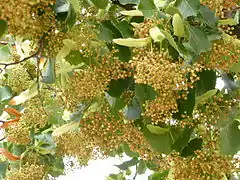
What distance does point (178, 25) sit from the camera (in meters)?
0.86

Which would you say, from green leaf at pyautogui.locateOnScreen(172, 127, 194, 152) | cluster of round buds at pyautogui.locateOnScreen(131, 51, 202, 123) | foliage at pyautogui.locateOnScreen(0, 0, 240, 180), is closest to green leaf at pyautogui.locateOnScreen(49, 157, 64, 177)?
foliage at pyautogui.locateOnScreen(0, 0, 240, 180)

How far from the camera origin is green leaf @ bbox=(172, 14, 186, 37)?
85 centimetres

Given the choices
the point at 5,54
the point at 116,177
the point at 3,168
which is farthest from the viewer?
the point at 116,177

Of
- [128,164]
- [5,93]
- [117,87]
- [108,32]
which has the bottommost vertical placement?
[128,164]

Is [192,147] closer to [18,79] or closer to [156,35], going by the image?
[156,35]

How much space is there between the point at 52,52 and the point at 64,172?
0.96 meters

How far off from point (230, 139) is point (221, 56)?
0.24 metres

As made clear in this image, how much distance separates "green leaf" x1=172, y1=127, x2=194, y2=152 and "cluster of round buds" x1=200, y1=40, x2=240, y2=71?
0.16 meters

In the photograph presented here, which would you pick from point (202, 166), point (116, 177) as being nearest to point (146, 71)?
point (202, 166)

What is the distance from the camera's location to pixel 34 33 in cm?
83

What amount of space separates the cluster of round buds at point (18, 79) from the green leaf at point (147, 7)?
0.54 m

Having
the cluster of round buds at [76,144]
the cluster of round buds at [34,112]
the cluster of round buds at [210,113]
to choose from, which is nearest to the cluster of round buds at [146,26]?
the cluster of round buds at [210,113]

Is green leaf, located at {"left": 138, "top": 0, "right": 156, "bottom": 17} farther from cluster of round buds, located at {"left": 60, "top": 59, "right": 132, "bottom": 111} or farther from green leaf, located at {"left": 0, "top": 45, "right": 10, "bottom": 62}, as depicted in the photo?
green leaf, located at {"left": 0, "top": 45, "right": 10, "bottom": 62}

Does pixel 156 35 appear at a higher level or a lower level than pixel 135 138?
higher
